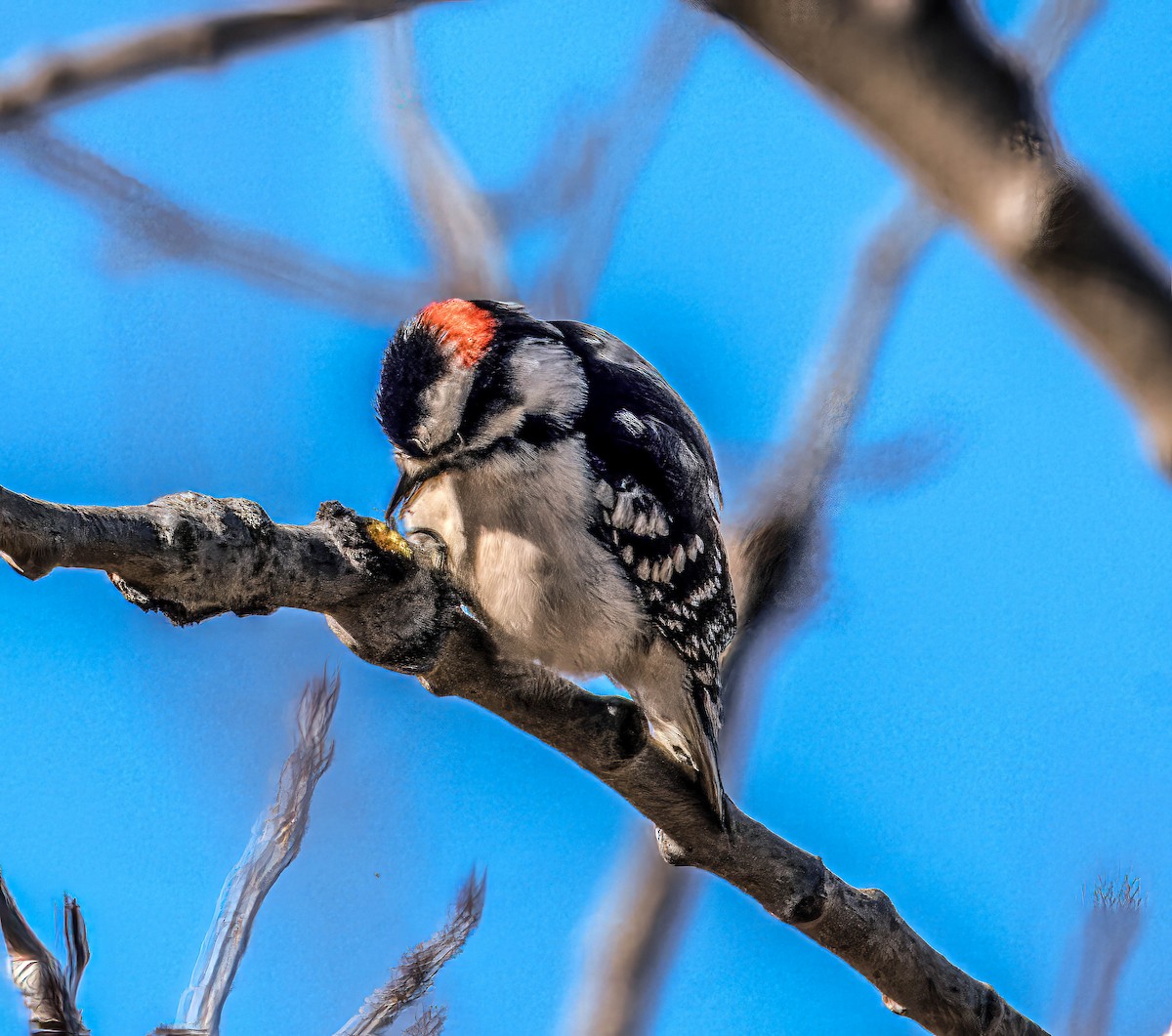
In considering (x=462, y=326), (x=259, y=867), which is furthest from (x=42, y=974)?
(x=462, y=326)

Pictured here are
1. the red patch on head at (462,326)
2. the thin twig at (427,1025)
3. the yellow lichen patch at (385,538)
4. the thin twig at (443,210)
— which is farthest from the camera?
the thin twig at (443,210)

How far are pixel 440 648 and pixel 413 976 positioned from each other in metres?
0.32

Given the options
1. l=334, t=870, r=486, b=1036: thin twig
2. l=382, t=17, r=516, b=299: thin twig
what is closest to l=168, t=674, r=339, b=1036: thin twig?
l=334, t=870, r=486, b=1036: thin twig

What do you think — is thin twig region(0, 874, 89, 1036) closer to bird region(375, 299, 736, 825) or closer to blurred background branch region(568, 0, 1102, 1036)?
bird region(375, 299, 736, 825)

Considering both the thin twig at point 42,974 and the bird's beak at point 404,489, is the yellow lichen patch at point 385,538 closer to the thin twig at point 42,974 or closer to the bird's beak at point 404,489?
the bird's beak at point 404,489

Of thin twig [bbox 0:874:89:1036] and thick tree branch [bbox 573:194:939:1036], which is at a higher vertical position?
thick tree branch [bbox 573:194:939:1036]

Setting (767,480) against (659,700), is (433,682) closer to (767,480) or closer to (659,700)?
(659,700)

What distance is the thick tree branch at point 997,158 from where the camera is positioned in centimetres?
43

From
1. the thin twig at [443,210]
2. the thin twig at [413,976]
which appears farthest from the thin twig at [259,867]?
the thin twig at [443,210]

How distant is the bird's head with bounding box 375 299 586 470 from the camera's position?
1.08 metres

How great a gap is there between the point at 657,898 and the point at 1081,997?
33.5 inches

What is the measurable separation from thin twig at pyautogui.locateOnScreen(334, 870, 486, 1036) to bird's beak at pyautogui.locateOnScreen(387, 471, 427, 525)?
413mm

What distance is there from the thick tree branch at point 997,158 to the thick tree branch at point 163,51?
0.57 ft

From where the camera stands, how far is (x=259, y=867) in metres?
1.01
